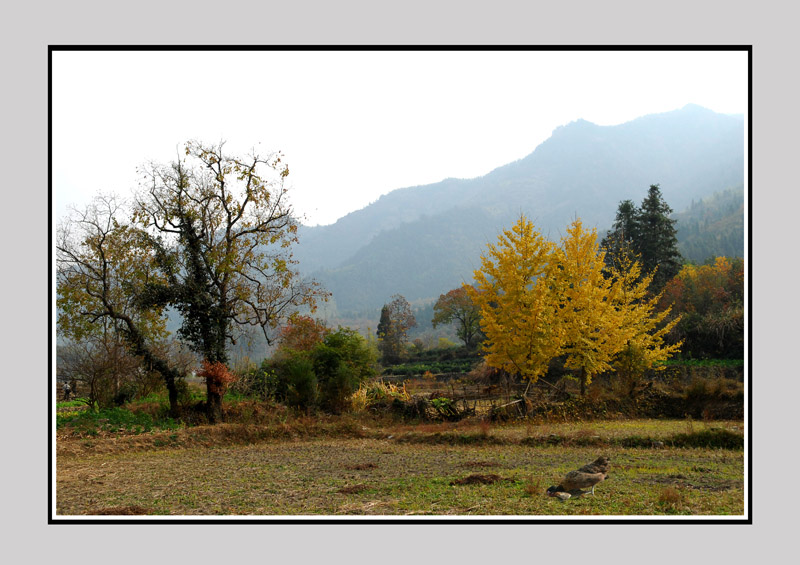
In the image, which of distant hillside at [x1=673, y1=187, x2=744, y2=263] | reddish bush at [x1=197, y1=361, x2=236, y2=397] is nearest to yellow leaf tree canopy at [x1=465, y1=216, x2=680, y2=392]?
reddish bush at [x1=197, y1=361, x2=236, y2=397]

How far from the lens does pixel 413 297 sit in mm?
87125

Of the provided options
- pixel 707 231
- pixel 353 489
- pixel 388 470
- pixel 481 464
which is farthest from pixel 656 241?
pixel 353 489

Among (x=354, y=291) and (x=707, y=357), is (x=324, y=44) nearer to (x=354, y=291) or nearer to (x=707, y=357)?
(x=707, y=357)

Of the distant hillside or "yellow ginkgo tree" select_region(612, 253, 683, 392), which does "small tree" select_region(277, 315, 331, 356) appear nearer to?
"yellow ginkgo tree" select_region(612, 253, 683, 392)

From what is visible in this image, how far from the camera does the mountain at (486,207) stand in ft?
274

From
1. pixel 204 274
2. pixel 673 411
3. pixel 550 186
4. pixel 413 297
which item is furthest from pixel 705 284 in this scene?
pixel 550 186

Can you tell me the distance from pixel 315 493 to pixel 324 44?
19.9ft

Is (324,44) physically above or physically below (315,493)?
above

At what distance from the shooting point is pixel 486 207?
388ft

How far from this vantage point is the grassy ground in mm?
6366

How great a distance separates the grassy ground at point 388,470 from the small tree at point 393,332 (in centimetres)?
2545

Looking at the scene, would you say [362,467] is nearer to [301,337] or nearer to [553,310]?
[553,310]

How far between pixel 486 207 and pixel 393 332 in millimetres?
82790

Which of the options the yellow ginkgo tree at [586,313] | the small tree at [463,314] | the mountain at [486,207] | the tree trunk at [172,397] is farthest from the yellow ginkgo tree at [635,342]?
the mountain at [486,207]
